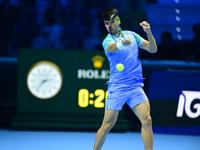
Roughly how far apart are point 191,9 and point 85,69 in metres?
3.18

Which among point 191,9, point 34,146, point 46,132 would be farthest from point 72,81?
point 191,9

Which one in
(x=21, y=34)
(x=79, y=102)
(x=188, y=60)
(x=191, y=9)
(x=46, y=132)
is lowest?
(x=46, y=132)

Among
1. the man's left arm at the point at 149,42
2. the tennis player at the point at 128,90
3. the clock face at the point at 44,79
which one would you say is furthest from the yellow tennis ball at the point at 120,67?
the clock face at the point at 44,79

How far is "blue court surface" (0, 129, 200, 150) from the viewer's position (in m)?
4.70

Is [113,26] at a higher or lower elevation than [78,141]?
higher

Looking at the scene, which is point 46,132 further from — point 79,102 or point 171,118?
point 171,118

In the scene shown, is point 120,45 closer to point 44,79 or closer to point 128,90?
point 128,90

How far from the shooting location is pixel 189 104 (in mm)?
5766

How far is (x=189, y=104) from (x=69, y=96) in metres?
2.24

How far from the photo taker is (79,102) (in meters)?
5.94

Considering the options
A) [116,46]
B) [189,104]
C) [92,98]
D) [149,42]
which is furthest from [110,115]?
[189,104]

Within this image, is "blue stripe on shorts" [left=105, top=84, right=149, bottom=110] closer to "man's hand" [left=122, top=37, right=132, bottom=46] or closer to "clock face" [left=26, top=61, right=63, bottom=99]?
"man's hand" [left=122, top=37, right=132, bottom=46]

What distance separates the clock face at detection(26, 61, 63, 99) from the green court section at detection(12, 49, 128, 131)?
6cm

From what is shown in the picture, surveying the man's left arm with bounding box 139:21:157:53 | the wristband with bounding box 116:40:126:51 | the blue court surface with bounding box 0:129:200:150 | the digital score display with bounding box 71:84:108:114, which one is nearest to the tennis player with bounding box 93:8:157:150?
the man's left arm with bounding box 139:21:157:53
